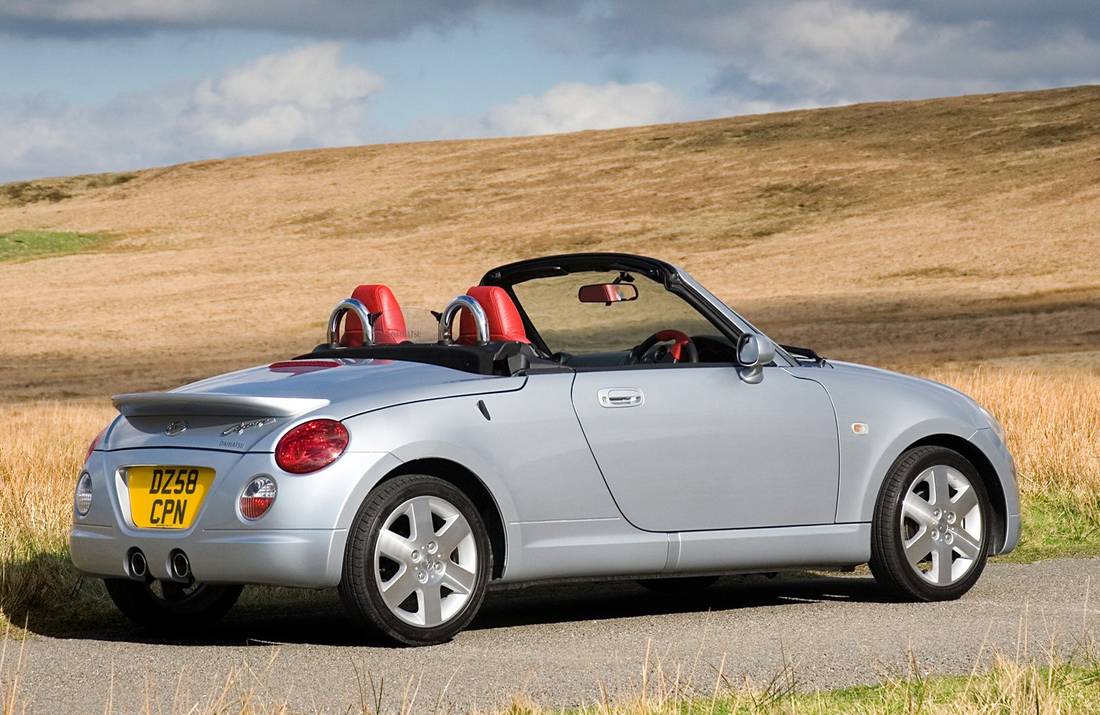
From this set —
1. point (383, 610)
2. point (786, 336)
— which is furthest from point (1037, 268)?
point (383, 610)

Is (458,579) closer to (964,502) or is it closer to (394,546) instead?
(394,546)

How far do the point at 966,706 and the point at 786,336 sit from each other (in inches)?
1130

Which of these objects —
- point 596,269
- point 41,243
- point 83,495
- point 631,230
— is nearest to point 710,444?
point 596,269

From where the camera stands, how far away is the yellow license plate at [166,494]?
6.91 metres

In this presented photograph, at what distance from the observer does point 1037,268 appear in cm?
4012

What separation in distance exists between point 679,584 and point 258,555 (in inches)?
111

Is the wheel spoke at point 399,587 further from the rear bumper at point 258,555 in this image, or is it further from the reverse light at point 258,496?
the reverse light at point 258,496

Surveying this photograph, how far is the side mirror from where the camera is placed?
7801 mm

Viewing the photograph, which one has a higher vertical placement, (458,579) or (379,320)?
(379,320)

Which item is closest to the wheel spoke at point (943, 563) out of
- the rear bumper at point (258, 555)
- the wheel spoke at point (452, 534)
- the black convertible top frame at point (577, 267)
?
the black convertible top frame at point (577, 267)

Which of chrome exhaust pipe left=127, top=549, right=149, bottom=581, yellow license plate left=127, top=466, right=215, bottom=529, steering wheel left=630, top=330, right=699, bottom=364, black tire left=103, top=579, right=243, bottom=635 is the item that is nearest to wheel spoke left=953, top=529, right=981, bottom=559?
steering wheel left=630, top=330, right=699, bottom=364

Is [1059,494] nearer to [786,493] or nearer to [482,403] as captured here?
[786,493]

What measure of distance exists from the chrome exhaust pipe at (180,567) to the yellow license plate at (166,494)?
0.11m

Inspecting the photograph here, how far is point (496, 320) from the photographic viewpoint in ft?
25.5
